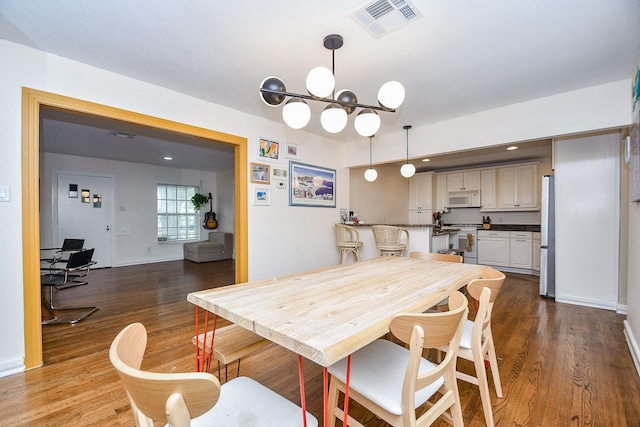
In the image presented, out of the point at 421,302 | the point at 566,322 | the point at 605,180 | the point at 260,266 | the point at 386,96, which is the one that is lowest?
the point at 566,322

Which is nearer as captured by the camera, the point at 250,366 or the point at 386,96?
the point at 386,96

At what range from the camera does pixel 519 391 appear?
1731 mm

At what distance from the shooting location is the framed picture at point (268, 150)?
3.42 metres

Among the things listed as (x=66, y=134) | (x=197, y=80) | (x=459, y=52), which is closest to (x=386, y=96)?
(x=459, y=52)

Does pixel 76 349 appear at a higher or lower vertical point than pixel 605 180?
lower

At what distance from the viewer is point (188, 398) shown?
0.60m

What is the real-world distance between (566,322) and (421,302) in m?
2.65

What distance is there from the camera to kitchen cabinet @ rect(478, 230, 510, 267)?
529cm

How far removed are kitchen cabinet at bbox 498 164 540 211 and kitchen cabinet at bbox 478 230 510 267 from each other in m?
0.59

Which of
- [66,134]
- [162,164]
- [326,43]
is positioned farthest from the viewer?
[162,164]

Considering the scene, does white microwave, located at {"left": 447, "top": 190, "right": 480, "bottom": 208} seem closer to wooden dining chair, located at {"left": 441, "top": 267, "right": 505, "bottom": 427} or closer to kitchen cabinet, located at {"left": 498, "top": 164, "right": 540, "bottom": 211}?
kitchen cabinet, located at {"left": 498, "top": 164, "right": 540, "bottom": 211}

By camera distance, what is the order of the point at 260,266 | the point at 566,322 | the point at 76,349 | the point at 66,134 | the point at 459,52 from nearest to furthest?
the point at 459,52, the point at 76,349, the point at 566,322, the point at 260,266, the point at 66,134

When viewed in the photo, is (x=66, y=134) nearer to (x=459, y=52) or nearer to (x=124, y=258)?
(x=124, y=258)

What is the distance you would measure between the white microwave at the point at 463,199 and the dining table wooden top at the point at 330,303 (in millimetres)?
4444
